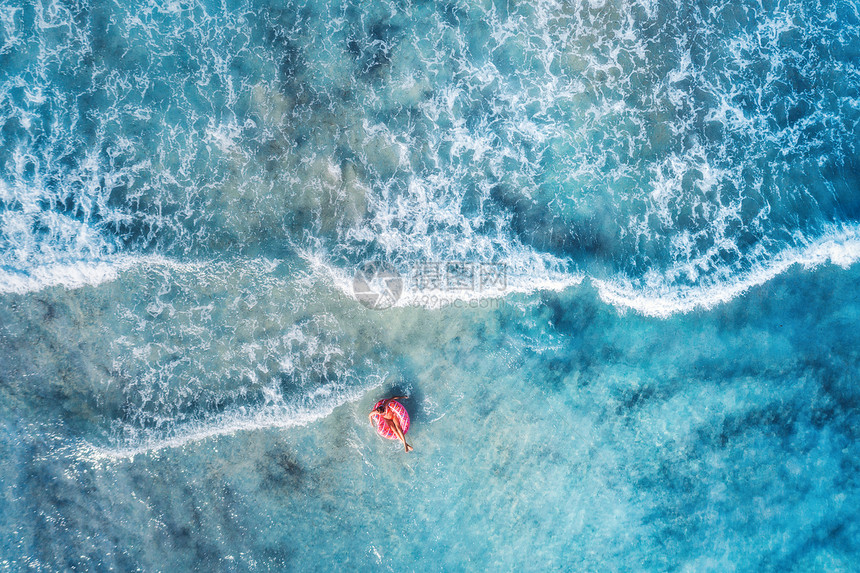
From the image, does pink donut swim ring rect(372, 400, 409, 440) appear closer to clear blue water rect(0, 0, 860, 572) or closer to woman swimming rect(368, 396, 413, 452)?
woman swimming rect(368, 396, 413, 452)

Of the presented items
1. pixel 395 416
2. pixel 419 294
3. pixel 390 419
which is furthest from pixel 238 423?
pixel 419 294

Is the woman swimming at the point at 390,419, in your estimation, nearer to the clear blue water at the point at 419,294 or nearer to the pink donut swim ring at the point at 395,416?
the pink donut swim ring at the point at 395,416

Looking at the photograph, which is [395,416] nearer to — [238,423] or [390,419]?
[390,419]

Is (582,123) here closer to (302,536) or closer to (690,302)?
(690,302)

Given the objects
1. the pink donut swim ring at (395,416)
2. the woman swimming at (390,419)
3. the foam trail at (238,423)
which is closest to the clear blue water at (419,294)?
the foam trail at (238,423)

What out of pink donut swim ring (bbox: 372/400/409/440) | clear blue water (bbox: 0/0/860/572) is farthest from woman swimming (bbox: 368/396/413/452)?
clear blue water (bbox: 0/0/860/572)

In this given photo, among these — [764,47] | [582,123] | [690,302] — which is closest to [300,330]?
[582,123]
